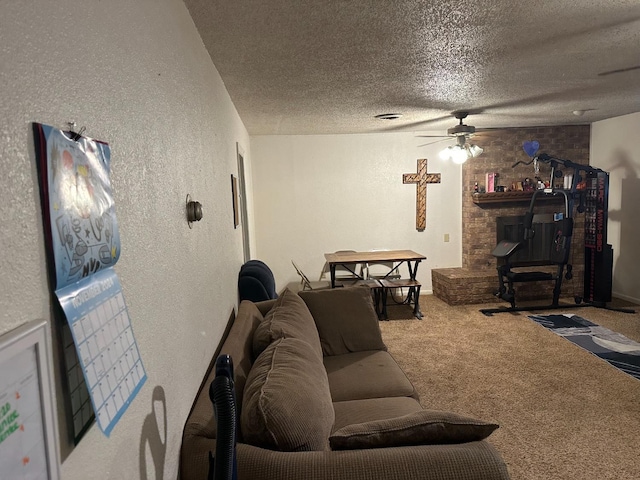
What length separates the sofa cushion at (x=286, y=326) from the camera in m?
2.08

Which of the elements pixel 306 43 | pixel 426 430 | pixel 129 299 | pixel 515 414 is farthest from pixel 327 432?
pixel 306 43

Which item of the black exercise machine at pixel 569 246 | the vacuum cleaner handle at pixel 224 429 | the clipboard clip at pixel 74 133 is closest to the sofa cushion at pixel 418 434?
the vacuum cleaner handle at pixel 224 429

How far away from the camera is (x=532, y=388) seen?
10.2 ft

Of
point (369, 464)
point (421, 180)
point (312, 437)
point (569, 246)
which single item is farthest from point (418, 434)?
point (421, 180)

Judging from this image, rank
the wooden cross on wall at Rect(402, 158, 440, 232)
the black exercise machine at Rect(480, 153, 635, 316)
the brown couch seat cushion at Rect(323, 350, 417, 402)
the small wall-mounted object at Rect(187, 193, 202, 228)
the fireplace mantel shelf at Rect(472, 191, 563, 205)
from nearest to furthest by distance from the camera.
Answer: the small wall-mounted object at Rect(187, 193, 202, 228) < the brown couch seat cushion at Rect(323, 350, 417, 402) < the black exercise machine at Rect(480, 153, 635, 316) < the fireplace mantel shelf at Rect(472, 191, 563, 205) < the wooden cross on wall at Rect(402, 158, 440, 232)

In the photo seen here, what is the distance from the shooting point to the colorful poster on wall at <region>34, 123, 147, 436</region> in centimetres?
62

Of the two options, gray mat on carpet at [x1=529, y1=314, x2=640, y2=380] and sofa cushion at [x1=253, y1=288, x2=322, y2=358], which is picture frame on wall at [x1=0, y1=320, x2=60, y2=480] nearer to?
sofa cushion at [x1=253, y1=288, x2=322, y2=358]

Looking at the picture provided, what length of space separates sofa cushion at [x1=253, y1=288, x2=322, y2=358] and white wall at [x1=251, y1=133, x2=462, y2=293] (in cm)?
317

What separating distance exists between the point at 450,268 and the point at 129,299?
18.5ft

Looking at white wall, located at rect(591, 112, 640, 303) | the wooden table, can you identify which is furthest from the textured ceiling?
the wooden table

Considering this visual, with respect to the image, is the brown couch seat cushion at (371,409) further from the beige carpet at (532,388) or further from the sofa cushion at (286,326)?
the beige carpet at (532,388)

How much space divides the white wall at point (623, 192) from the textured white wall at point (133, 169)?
5.42 meters

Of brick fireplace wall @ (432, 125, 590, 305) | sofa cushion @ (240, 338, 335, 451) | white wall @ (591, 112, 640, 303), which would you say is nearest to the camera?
sofa cushion @ (240, 338, 335, 451)

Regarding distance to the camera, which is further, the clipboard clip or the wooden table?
the wooden table
